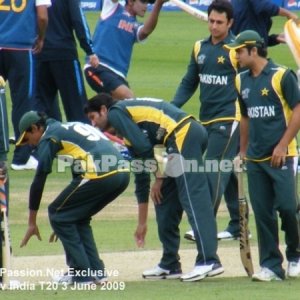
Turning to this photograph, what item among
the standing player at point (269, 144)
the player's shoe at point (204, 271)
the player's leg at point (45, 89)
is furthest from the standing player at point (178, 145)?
A: the player's leg at point (45, 89)

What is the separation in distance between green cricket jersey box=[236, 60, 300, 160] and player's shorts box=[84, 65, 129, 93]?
16.4 ft

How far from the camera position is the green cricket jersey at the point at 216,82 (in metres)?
12.4

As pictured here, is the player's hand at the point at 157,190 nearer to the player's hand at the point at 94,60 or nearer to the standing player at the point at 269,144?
the standing player at the point at 269,144

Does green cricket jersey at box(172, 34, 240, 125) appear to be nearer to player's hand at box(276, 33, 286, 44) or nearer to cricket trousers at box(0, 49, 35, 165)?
player's hand at box(276, 33, 286, 44)

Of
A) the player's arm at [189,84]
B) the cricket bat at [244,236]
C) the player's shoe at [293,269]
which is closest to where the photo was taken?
the player's shoe at [293,269]

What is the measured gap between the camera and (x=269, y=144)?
422 inches

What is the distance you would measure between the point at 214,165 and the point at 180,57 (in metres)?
15.5

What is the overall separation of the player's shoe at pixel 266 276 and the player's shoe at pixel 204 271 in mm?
294

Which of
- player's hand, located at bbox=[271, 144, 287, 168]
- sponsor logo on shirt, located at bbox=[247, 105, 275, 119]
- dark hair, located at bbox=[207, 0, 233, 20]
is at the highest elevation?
dark hair, located at bbox=[207, 0, 233, 20]

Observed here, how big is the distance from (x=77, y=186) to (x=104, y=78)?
4.98m

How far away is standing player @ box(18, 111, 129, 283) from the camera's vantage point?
10.8 metres

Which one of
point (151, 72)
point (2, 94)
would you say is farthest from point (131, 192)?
point (151, 72)

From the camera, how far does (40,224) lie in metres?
13.7

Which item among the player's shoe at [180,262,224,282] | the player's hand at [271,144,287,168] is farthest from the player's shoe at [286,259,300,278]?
the player's hand at [271,144,287,168]
